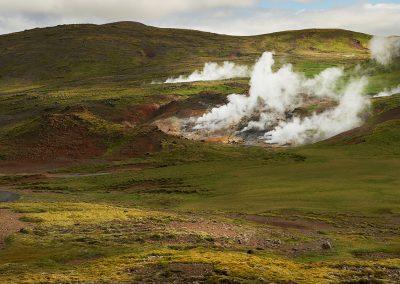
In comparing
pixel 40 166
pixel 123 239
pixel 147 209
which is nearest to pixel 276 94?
pixel 40 166

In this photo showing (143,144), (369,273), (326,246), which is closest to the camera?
(369,273)

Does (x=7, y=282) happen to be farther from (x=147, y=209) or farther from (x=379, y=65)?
(x=379, y=65)

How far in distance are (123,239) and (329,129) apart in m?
84.0

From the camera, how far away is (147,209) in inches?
2625

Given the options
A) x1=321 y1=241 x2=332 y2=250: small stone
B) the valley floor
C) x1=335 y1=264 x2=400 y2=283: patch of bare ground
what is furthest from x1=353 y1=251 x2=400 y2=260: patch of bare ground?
x1=335 y1=264 x2=400 y2=283: patch of bare ground

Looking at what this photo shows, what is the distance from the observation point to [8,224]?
5347cm

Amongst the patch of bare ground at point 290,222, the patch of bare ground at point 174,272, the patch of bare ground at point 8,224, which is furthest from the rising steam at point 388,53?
the patch of bare ground at point 174,272

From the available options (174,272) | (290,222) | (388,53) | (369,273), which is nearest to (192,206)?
(290,222)

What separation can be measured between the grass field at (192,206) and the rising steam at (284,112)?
25.3 feet

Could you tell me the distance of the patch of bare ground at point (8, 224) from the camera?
4869 cm

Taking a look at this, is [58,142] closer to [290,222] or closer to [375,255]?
[290,222]

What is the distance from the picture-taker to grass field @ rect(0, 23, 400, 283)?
126 ft

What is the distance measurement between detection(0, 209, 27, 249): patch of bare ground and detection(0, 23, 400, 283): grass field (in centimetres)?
20

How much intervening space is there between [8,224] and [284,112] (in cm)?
9216
